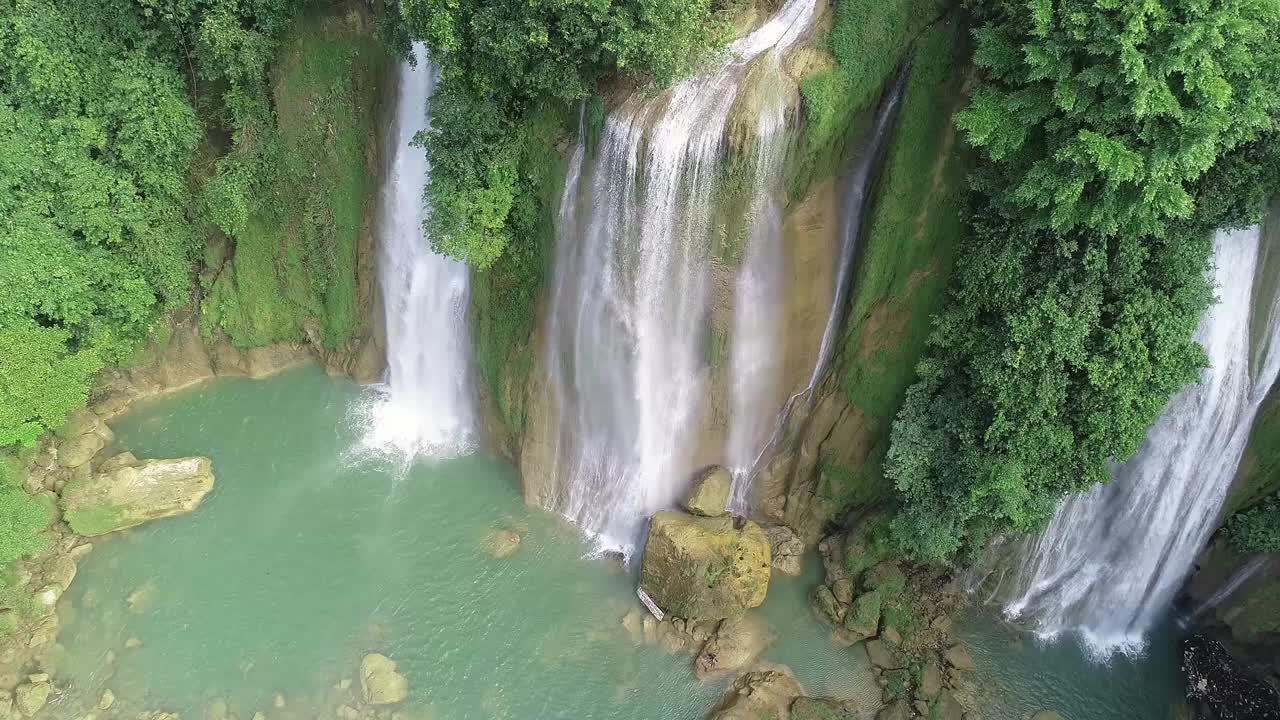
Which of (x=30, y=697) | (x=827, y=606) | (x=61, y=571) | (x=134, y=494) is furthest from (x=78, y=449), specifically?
(x=827, y=606)

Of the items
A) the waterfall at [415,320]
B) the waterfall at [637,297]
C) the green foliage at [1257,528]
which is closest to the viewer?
the green foliage at [1257,528]

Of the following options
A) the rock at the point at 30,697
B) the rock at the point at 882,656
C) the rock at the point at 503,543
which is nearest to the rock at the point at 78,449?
the rock at the point at 30,697

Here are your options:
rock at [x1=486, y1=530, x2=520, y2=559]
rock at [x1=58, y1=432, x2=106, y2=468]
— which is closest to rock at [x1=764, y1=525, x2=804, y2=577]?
rock at [x1=486, y1=530, x2=520, y2=559]

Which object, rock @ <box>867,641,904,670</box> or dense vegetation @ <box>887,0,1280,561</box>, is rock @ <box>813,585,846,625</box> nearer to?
rock @ <box>867,641,904,670</box>

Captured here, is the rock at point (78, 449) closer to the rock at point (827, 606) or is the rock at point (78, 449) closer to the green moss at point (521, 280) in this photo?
the green moss at point (521, 280)

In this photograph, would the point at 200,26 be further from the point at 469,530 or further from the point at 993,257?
the point at 993,257

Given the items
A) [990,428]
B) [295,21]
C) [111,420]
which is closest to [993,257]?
[990,428]

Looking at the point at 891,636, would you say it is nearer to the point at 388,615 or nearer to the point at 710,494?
the point at 710,494
